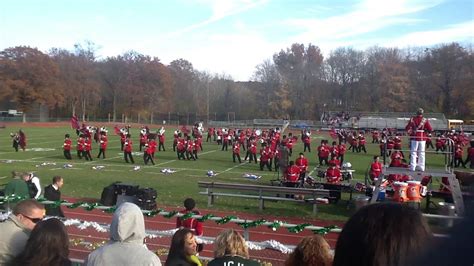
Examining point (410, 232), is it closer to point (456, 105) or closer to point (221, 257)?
point (221, 257)

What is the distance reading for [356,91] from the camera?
8894cm

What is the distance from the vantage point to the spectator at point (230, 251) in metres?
4.11

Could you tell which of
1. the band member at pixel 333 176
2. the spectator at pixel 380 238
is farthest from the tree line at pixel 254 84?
the spectator at pixel 380 238

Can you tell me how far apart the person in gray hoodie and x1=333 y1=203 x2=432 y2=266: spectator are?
1951 mm

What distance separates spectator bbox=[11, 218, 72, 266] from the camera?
3527 millimetres

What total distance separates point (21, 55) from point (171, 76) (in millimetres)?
25730

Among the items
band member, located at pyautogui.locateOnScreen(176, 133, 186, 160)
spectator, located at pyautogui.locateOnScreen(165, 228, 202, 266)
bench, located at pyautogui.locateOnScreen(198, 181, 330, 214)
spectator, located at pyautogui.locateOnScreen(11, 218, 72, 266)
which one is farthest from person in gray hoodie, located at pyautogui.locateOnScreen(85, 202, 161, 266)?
band member, located at pyautogui.locateOnScreen(176, 133, 186, 160)

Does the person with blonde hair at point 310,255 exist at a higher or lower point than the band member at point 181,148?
higher

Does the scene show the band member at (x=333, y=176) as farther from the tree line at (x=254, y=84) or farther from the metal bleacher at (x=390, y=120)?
the tree line at (x=254, y=84)

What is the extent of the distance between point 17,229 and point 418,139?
36.6 feet

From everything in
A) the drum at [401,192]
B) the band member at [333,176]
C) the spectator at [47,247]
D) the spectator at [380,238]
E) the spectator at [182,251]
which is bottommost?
the band member at [333,176]

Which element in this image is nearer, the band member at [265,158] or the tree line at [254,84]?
the band member at [265,158]

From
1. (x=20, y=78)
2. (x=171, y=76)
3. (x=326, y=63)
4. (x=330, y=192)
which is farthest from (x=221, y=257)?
(x=326, y=63)

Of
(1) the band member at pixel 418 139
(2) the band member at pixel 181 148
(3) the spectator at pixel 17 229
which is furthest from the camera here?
(2) the band member at pixel 181 148
